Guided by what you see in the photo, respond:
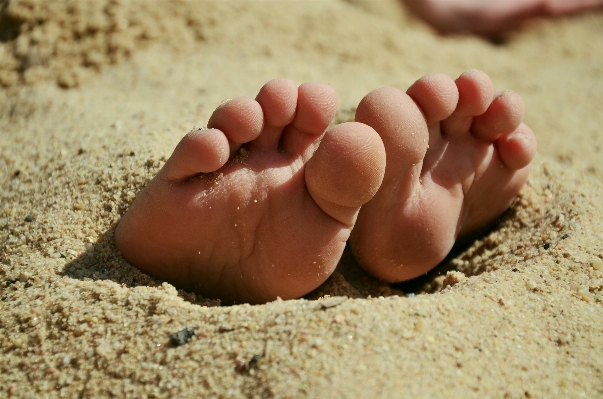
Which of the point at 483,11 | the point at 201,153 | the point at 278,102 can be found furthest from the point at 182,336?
the point at 483,11

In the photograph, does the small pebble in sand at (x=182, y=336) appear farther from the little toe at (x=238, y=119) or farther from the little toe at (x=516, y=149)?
the little toe at (x=516, y=149)

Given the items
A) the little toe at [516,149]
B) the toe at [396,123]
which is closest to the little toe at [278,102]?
the toe at [396,123]

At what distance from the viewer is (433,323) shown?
0.95m

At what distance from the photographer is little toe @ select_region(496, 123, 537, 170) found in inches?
50.1

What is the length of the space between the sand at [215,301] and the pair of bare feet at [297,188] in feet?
0.24

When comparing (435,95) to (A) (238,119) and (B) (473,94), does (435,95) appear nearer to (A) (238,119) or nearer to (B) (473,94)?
(B) (473,94)

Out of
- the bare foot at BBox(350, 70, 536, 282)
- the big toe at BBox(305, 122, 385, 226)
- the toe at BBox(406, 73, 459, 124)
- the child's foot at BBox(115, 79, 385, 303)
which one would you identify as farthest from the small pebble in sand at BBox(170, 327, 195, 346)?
the toe at BBox(406, 73, 459, 124)

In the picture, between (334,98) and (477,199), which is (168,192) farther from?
(477,199)

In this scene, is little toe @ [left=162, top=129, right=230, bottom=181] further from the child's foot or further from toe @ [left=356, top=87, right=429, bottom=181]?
toe @ [left=356, top=87, right=429, bottom=181]

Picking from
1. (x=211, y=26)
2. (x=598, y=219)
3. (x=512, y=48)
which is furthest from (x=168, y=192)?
(x=512, y=48)

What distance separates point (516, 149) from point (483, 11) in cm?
180

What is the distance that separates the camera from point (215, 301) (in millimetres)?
1127

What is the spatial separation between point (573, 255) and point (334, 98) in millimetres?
572

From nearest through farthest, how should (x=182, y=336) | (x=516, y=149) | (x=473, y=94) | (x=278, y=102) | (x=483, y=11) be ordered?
(x=182, y=336) < (x=278, y=102) < (x=473, y=94) < (x=516, y=149) < (x=483, y=11)
